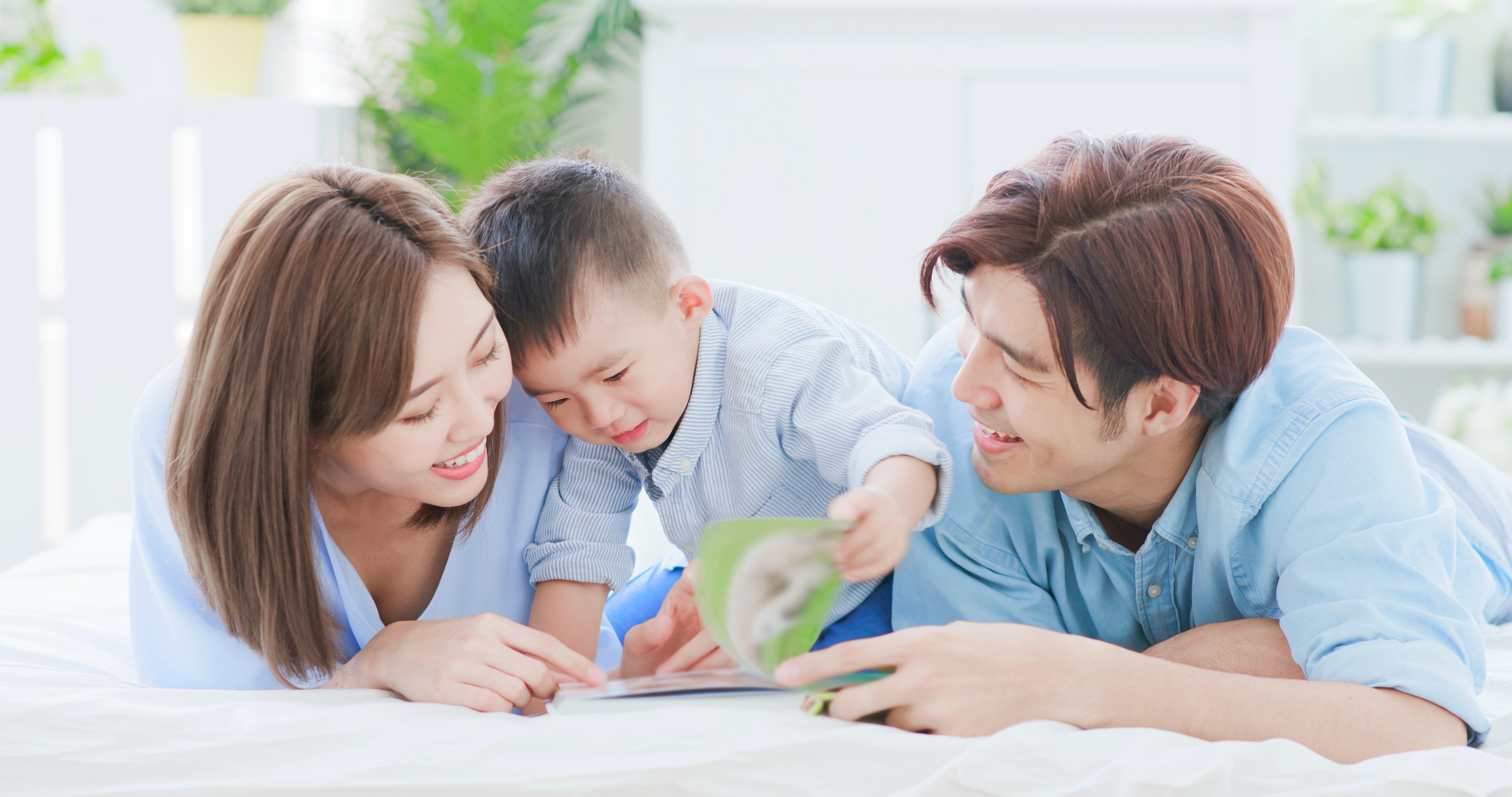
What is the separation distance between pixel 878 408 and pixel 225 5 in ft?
9.06

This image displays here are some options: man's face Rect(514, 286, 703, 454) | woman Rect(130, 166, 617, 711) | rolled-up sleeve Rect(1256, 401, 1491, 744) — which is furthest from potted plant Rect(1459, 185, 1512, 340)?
woman Rect(130, 166, 617, 711)

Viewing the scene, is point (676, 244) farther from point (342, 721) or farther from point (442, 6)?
point (442, 6)

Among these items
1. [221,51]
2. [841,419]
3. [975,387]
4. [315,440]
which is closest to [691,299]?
[841,419]

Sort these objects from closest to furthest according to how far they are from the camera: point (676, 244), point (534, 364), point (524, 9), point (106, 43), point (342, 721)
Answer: point (342, 721), point (534, 364), point (676, 244), point (524, 9), point (106, 43)

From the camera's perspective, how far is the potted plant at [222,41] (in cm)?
311

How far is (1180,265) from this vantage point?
41.8 inches

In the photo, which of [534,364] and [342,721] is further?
[534,364]

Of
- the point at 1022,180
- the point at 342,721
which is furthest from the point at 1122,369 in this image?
the point at 342,721

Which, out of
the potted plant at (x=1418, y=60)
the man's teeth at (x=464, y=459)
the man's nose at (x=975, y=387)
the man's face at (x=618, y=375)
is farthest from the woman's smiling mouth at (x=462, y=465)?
the potted plant at (x=1418, y=60)

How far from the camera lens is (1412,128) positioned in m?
3.15

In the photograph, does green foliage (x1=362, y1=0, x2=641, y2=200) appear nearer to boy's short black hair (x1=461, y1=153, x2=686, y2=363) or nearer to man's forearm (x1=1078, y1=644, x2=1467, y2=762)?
boy's short black hair (x1=461, y1=153, x2=686, y2=363)

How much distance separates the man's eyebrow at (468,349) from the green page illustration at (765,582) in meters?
0.30

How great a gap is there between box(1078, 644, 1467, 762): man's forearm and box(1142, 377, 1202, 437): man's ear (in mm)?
266

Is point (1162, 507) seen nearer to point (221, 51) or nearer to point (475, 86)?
point (475, 86)
